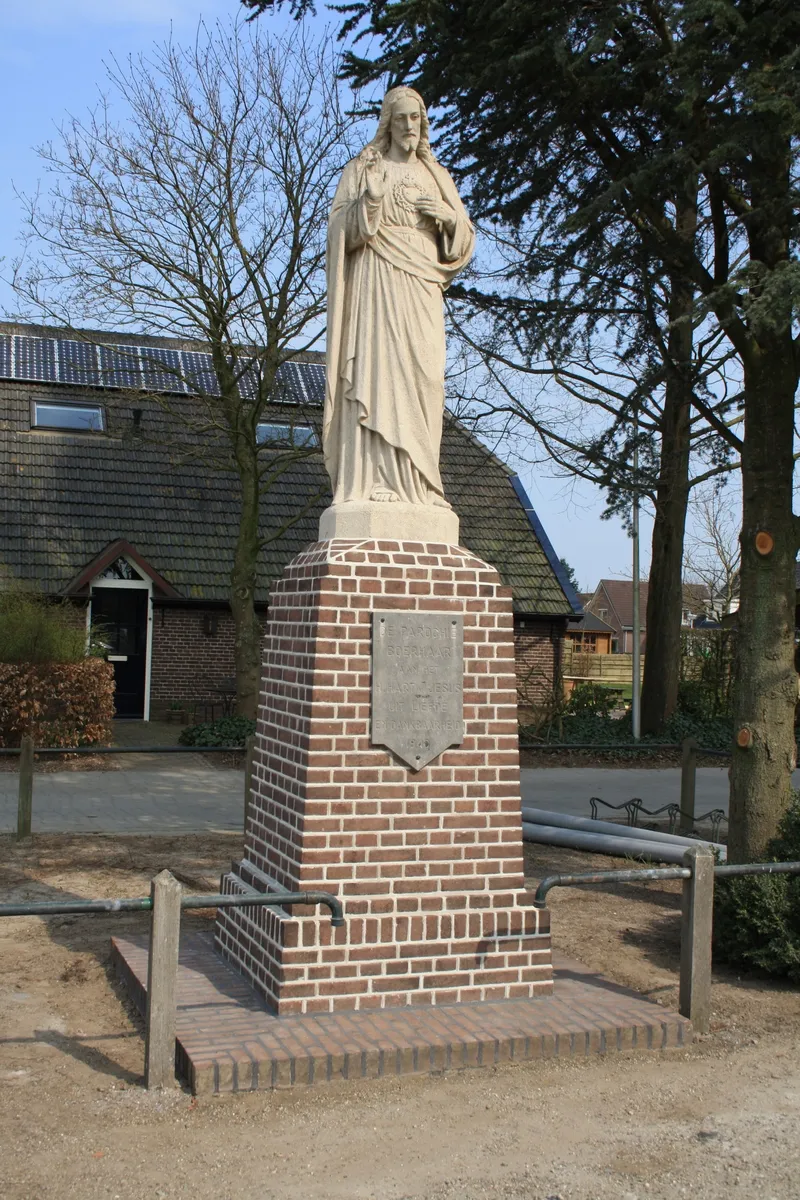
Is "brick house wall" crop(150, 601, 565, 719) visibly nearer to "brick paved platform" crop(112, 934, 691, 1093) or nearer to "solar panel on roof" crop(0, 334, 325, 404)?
"solar panel on roof" crop(0, 334, 325, 404)

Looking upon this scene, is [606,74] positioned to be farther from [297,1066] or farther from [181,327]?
[181,327]

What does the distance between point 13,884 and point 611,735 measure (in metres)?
13.1

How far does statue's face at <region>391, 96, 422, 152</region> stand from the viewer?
6.34m

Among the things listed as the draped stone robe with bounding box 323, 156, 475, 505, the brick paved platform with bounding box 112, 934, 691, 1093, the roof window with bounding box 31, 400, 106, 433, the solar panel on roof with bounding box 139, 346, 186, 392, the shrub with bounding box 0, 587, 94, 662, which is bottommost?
the brick paved platform with bounding box 112, 934, 691, 1093

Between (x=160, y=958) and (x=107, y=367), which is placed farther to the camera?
(x=107, y=367)

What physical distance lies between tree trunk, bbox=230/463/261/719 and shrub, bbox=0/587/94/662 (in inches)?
99.8

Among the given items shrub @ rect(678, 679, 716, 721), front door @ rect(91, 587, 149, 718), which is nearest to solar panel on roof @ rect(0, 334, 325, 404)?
front door @ rect(91, 587, 149, 718)

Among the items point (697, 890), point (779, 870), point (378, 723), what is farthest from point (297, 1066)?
point (779, 870)

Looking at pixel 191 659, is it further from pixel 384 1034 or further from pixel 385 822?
pixel 384 1034

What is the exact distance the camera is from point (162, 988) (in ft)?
16.2

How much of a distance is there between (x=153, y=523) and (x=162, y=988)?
18.7 metres

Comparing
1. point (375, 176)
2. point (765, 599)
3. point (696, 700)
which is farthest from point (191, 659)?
point (375, 176)

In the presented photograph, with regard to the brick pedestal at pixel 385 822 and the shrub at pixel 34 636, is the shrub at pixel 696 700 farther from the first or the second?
the brick pedestal at pixel 385 822

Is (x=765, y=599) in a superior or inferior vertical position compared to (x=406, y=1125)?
superior
